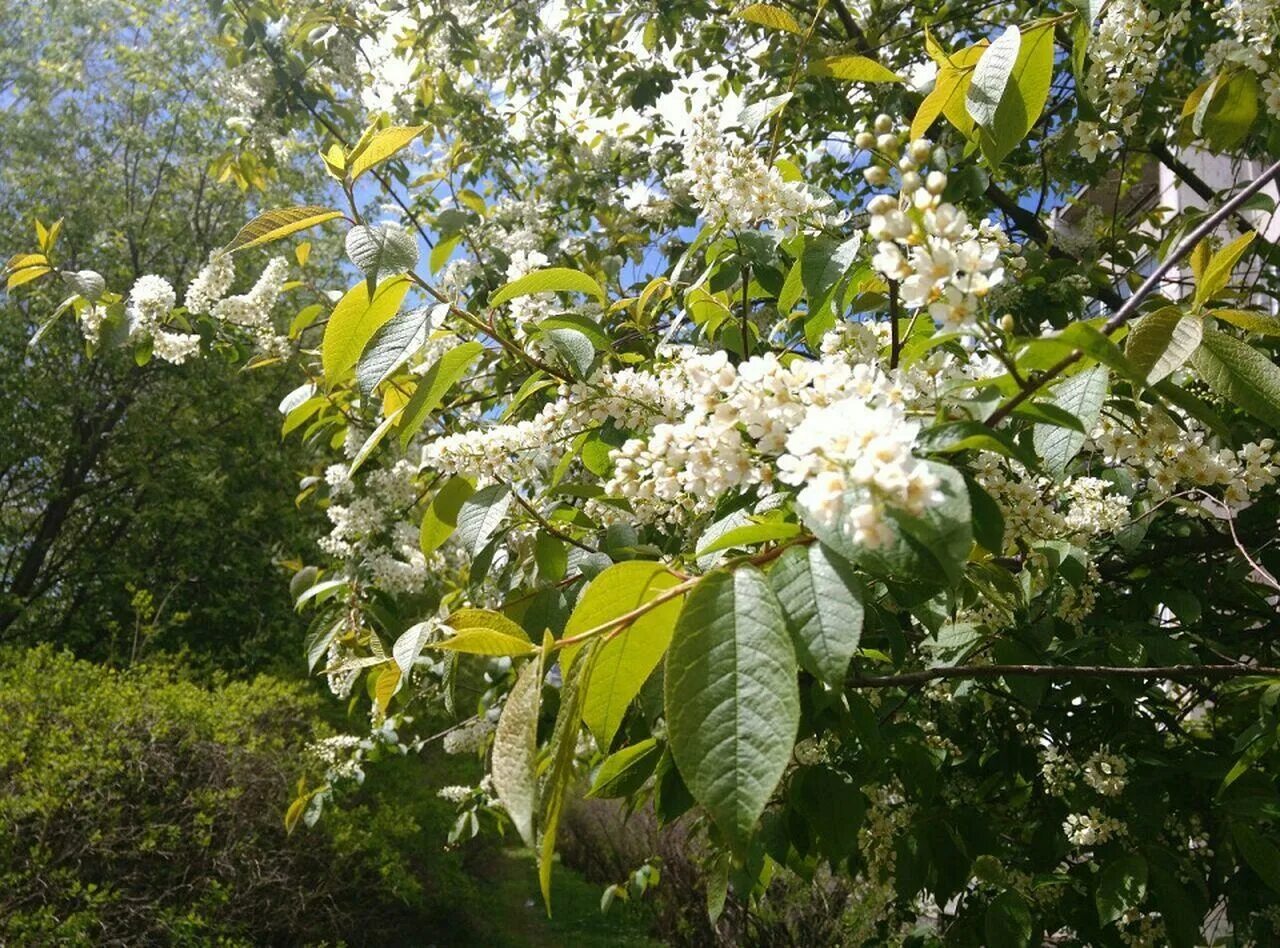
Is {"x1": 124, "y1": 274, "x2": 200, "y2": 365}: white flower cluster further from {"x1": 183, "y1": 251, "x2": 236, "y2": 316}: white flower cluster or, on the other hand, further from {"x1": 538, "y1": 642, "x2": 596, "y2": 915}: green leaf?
{"x1": 538, "y1": 642, "x2": 596, "y2": 915}: green leaf

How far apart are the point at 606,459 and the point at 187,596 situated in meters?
8.78

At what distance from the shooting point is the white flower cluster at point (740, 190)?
50.3 inches

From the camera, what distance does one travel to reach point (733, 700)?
23.1 inches

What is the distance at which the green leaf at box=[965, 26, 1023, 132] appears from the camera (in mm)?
1060

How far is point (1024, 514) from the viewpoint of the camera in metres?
1.13

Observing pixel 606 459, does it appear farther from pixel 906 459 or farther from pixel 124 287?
pixel 124 287

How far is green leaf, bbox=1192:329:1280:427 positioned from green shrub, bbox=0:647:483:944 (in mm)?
4393

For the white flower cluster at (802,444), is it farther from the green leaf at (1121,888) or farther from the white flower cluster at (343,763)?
the white flower cluster at (343,763)

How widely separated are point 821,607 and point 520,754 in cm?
23

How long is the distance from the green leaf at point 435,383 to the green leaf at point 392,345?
5 cm

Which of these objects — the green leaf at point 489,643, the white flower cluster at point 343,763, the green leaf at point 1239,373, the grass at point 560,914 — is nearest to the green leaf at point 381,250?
the green leaf at point 489,643

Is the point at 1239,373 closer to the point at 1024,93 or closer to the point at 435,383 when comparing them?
the point at 1024,93

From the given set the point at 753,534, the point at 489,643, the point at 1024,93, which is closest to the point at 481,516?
the point at 489,643

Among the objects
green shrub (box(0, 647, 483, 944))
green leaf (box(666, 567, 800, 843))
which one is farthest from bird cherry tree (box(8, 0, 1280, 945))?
green shrub (box(0, 647, 483, 944))
